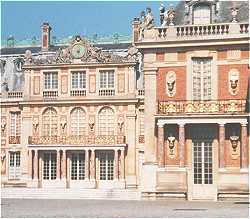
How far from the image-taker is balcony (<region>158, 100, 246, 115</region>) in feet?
95.8

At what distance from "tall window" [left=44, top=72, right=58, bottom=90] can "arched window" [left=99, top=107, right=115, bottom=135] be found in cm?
407

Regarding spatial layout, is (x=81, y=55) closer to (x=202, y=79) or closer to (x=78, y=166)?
(x=78, y=166)

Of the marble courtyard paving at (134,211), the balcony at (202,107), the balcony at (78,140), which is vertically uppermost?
the balcony at (202,107)

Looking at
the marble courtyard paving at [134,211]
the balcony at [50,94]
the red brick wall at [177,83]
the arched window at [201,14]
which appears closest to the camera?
the marble courtyard paving at [134,211]

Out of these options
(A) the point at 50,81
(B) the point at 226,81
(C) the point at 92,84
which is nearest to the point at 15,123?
(A) the point at 50,81

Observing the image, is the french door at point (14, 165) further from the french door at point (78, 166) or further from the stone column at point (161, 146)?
the stone column at point (161, 146)

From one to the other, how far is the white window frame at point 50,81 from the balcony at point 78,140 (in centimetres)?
360

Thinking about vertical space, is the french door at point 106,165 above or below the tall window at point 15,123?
below

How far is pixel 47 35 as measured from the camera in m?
51.9

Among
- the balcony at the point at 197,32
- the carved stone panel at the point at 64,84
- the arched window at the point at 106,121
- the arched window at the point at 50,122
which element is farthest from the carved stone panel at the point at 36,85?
the balcony at the point at 197,32

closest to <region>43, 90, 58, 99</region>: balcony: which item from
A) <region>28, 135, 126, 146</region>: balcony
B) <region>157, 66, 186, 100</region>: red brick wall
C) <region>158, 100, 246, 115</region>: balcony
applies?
<region>28, 135, 126, 146</region>: balcony

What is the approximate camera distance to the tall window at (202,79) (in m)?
30.0

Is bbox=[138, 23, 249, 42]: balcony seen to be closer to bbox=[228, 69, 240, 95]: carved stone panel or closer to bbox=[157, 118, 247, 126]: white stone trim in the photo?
bbox=[228, 69, 240, 95]: carved stone panel

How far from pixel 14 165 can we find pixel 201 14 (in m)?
21.7
